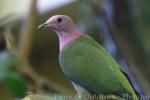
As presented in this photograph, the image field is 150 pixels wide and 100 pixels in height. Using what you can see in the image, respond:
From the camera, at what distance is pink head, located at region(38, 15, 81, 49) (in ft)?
2.43

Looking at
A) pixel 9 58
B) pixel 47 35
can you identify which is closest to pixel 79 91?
pixel 9 58

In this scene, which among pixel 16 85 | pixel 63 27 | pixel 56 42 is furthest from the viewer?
pixel 56 42

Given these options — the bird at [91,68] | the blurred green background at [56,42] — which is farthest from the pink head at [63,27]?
the blurred green background at [56,42]

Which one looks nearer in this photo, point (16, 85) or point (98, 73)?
point (98, 73)

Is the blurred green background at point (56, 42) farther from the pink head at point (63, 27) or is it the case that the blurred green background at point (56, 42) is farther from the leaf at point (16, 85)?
the pink head at point (63, 27)

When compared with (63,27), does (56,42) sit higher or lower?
higher

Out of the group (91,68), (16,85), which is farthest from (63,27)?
(16,85)

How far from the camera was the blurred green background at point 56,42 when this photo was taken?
3.35 feet

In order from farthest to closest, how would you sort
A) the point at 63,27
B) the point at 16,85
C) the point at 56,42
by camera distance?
1. the point at 56,42
2. the point at 16,85
3. the point at 63,27

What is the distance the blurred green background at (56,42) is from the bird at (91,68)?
0.29 feet

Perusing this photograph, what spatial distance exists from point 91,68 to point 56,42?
1.72m

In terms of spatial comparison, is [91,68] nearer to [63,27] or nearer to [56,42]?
[63,27]

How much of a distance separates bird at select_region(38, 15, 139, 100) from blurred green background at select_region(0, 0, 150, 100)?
0.09 metres

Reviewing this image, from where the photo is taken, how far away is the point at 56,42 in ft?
8.14
